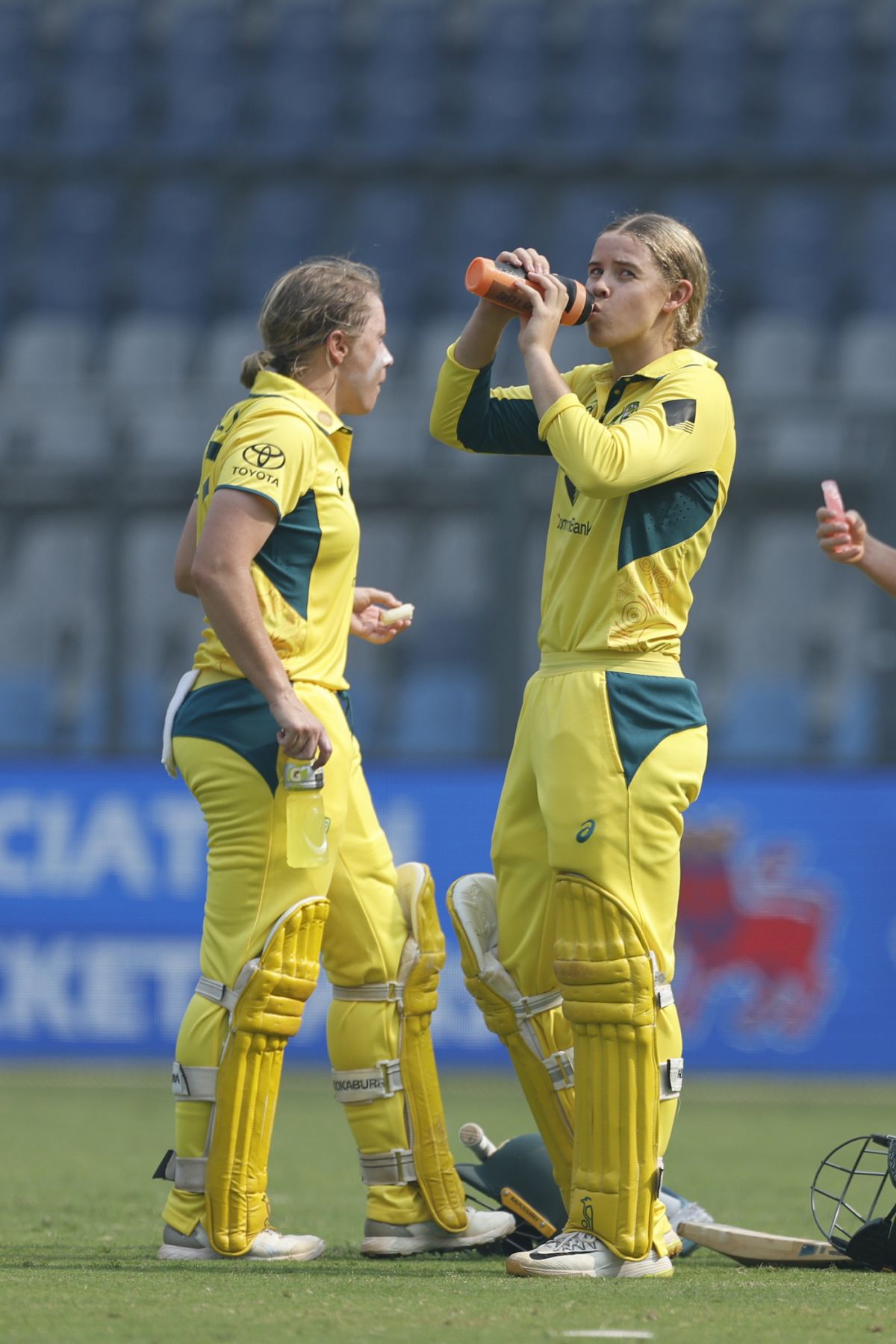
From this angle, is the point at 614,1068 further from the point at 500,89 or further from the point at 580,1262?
the point at 500,89

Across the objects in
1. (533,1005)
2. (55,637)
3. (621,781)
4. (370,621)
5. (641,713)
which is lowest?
(533,1005)

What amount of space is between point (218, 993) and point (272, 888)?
0.71 feet

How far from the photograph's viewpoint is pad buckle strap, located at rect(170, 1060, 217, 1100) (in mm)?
3385

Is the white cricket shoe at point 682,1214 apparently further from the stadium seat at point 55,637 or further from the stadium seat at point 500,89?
the stadium seat at point 500,89

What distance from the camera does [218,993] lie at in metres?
3.39

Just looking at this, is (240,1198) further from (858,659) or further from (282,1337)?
(858,659)

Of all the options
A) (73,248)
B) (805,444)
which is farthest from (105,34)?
(805,444)

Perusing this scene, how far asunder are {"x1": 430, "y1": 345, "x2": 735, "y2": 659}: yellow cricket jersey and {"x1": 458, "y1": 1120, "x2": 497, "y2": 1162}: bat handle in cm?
102

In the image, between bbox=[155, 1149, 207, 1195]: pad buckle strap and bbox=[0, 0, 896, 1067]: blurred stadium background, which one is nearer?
bbox=[155, 1149, 207, 1195]: pad buckle strap

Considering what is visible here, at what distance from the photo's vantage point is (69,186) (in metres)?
12.5

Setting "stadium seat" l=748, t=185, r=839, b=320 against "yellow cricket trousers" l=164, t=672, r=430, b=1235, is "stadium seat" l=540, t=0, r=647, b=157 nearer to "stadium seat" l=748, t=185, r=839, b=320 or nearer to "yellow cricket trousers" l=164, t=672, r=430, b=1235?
"stadium seat" l=748, t=185, r=839, b=320

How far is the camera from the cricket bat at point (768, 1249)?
11.4 feet

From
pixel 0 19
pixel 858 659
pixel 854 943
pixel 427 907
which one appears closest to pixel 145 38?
pixel 0 19

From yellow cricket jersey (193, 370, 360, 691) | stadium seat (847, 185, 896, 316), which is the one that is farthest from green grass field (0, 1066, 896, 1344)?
stadium seat (847, 185, 896, 316)
